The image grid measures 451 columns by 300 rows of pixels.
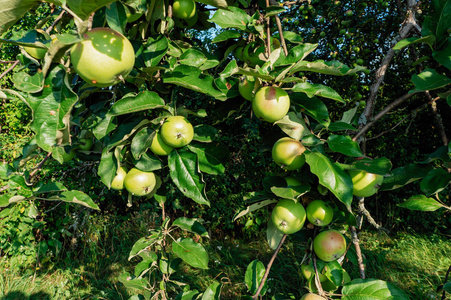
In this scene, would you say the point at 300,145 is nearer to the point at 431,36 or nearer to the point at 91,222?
the point at 431,36

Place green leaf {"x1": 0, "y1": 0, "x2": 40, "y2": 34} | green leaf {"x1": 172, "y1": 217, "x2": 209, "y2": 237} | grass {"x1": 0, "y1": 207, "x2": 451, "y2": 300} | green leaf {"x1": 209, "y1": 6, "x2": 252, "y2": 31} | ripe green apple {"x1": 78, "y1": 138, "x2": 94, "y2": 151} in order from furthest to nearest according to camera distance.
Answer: grass {"x1": 0, "y1": 207, "x2": 451, "y2": 300} < green leaf {"x1": 172, "y1": 217, "x2": 209, "y2": 237} < ripe green apple {"x1": 78, "y1": 138, "x2": 94, "y2": 151} < green leaf {"x1": 209, "y1": 6, "x2": 252, "y2": 31} < green leaf {"x1": 0, "y1": 0, "x2": 40, "y2": 34}

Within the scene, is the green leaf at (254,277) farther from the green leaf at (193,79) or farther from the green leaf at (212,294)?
the green leaf at (193,79)

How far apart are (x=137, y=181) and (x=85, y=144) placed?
0.31m

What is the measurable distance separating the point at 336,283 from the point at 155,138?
0.84 meters

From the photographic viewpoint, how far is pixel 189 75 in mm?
1062

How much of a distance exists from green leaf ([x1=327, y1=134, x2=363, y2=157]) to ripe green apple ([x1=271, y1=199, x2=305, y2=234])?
0.25 metres

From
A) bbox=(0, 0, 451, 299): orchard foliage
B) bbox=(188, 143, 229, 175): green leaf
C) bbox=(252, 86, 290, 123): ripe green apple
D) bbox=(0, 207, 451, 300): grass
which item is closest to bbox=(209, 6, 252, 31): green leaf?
bbox=(0, 0, 451, 299): orchard foliage

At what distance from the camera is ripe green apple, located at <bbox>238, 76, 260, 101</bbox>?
109 centimetres

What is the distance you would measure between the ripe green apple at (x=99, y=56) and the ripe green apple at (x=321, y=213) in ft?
2.59

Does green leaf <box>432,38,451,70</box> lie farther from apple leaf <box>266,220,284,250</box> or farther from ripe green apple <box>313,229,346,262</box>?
apple leaf <box>266,220,284,250</box>

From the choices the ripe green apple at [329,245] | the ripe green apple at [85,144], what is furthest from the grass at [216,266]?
the ripe green apple at [85,144]

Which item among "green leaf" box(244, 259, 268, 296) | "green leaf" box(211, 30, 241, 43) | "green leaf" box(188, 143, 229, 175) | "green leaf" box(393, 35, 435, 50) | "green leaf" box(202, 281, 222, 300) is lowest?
"green leaf" box(202, 281, 222, 300)

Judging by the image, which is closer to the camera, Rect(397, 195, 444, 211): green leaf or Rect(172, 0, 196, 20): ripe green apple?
Rect(397, 195, 444, 211): green leaf

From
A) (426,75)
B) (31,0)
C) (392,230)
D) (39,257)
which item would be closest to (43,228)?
(39,257)
